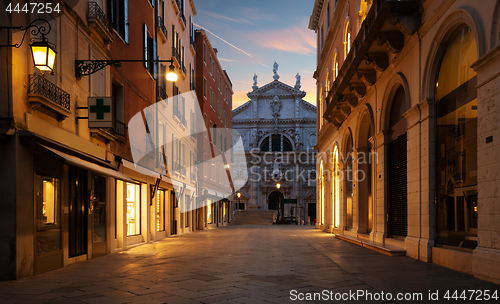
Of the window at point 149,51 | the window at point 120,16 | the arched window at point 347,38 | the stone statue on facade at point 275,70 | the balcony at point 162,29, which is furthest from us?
the stone statue on facade at point 275,70

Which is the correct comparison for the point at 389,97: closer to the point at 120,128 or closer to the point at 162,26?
the point at 120,128

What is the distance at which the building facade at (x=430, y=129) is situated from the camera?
7867mm

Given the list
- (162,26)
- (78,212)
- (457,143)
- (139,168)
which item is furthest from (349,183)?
(78,212)

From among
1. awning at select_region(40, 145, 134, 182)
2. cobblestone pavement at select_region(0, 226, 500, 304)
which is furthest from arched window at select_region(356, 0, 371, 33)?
awning at select_region(40, 145, 134, 182)

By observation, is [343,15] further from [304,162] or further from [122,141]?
[304,162]

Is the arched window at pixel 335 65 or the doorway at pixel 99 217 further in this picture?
the arched window at pixel 335 65

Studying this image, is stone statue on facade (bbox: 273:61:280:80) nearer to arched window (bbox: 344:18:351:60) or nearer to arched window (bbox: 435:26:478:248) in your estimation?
arched window (bbox: 344:18:351:60)

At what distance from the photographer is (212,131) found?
41.1m

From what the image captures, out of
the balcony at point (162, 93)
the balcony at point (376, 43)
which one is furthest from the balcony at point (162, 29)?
the balcony at point (376, 43)

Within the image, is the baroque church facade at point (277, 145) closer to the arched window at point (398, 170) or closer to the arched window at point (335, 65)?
the arched window at point (335, 65)

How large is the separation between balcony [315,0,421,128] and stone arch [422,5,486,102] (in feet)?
3.89

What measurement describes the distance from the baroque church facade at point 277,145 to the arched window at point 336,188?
114 ft

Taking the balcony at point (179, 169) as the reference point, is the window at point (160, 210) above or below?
below

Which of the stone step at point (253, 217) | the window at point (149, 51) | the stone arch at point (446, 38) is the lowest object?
the stone step at point (253, 217)
